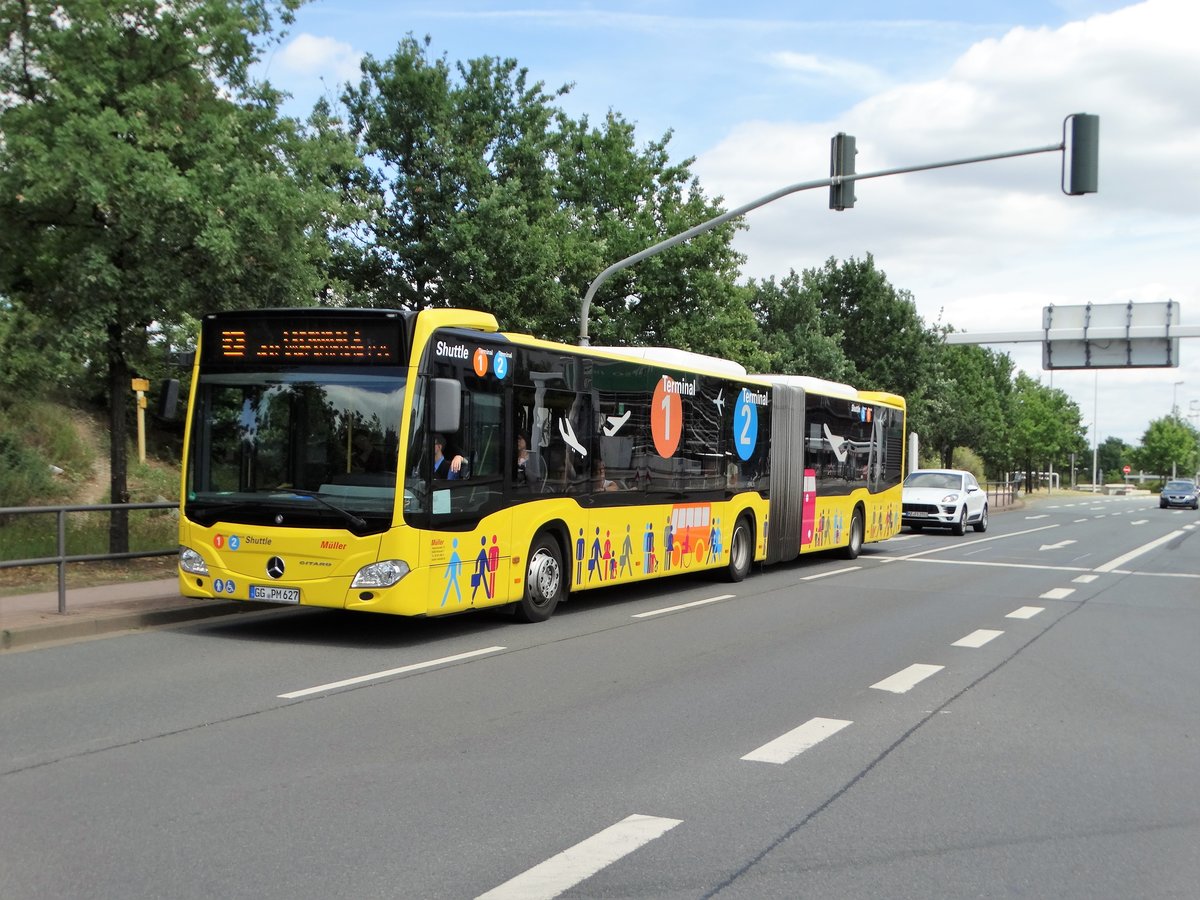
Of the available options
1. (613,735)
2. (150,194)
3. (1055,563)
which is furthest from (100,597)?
(1055,563)

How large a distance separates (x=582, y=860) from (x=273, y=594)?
21.2ft

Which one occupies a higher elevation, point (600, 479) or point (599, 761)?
point (600, 479)

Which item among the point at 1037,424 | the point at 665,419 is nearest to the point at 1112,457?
the point at 1037,424

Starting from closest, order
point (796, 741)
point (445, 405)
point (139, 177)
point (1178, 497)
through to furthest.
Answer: point (796, 741) → point (445, 405) → point (139, 177) → point (1178, 497)

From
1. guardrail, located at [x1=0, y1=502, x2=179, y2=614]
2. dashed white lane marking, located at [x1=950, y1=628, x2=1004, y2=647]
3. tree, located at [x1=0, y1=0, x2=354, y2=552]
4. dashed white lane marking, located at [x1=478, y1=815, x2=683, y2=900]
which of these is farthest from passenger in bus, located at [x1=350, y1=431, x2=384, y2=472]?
dashed white lane marking, located at [x1=478, y1=815, x2=683, y2=900]

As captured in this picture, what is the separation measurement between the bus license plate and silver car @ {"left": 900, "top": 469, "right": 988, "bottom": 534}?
76.5 feet

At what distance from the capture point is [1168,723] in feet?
26.0

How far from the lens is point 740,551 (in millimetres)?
17547

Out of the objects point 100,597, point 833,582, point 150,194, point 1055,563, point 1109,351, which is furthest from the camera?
point 1109,351

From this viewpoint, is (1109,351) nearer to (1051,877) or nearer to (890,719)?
(890,719)

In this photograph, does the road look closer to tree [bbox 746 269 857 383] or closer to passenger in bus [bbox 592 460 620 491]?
passenger in bus [bbox 592 460 620 491]

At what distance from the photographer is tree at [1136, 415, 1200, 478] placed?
384 ft

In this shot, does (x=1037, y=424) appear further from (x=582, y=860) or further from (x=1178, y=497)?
(x=582, y=860)

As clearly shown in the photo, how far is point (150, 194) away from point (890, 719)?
999cm
